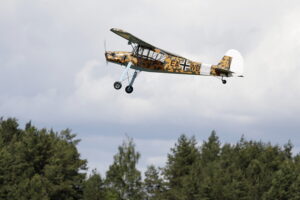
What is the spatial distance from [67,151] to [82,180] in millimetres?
6032

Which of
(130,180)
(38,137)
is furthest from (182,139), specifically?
(38,137)

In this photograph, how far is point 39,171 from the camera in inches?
3445

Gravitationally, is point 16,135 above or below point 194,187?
above

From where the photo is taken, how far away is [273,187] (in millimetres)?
84750

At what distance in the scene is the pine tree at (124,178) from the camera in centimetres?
8556

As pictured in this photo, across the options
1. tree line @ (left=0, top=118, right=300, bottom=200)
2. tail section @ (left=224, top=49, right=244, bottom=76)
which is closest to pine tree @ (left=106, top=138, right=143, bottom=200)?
tree line @ (left=0, top=118, right=300, bottom=200)

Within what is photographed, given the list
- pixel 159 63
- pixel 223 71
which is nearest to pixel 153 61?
pixel 159 63

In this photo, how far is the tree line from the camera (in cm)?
8119

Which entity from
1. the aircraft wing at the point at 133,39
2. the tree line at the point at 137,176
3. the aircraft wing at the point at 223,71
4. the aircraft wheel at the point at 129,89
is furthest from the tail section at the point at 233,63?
the tree line at the point at 137,176

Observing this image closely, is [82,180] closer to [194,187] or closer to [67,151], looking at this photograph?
[67,151]

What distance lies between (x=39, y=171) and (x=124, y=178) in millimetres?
10250

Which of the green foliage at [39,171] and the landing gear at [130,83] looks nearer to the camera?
the landing gear at [130,83]

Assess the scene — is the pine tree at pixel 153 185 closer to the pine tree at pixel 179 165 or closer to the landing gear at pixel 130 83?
the pine tree at pixel 179 165

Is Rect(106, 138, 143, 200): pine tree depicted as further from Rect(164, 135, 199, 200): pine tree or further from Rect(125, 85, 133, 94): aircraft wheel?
Rect(125, 85, 133, 94): aircraft wheel
